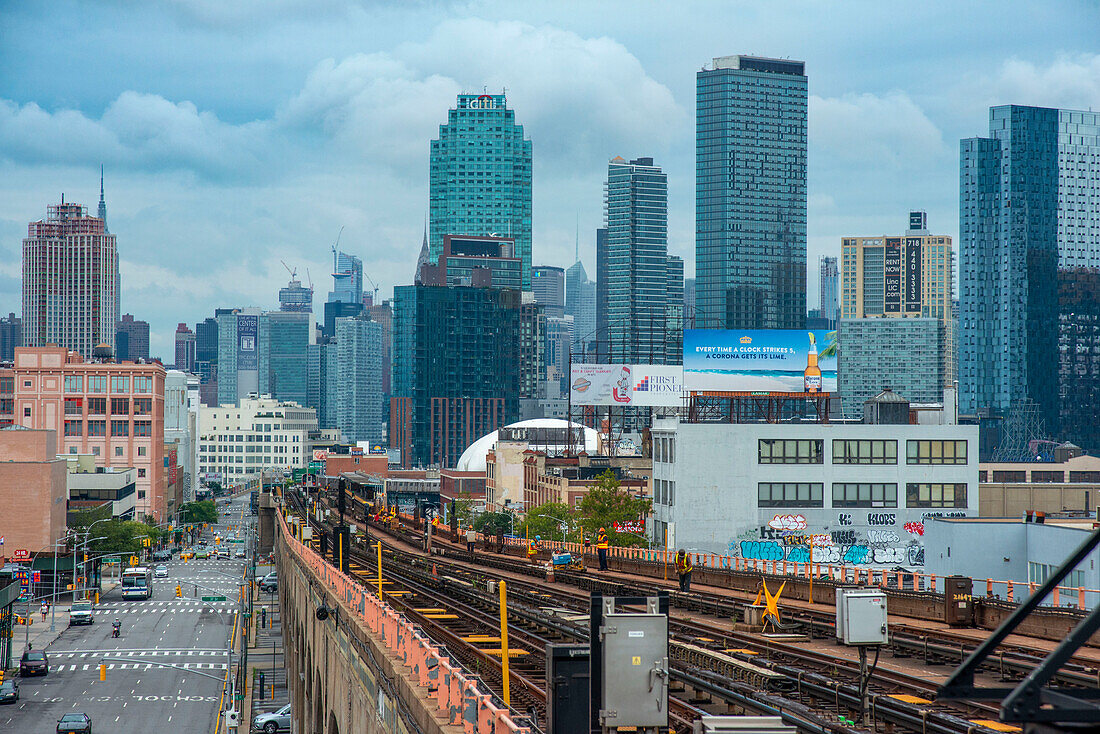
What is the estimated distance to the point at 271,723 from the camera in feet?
252

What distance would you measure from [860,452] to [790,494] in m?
6.06

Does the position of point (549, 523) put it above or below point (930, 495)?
below

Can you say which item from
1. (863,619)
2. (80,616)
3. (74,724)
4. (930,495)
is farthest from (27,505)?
(863,619)

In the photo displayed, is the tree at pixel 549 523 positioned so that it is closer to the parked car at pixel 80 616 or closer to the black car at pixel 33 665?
the parked car at pixel 80 616

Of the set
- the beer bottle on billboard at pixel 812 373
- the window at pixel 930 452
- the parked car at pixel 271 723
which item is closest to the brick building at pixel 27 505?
the parked car at pixel 271 723

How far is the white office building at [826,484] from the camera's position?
92.2 metres

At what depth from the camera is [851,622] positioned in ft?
61.8

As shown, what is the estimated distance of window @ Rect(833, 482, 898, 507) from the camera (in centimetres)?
9238

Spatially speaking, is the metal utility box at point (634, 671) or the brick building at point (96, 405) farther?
the brick building at point (96, 405)

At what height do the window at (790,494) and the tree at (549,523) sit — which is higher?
the window at (790,494)

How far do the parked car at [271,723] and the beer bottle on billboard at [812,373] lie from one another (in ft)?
167

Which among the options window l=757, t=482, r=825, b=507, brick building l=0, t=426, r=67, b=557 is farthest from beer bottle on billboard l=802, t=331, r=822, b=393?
brick building l=0, t=426, r=67, b=557

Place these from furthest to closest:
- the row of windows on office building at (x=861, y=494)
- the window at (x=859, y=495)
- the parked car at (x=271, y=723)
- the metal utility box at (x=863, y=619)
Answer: the row of windows on office building at (x=861, y=494)
the window at (x=859, y=495)
the parked car at (x=271, y=723)
the metal utility box at (x=863, y=619)

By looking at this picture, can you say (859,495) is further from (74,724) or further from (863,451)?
(74,724)
